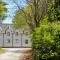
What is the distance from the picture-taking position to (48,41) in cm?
1411

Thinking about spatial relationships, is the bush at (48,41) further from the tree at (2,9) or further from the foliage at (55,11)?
the tree at (2,9)

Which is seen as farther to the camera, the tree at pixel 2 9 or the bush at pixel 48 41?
the bush at pixel 48 41

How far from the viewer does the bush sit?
14031 millimetres

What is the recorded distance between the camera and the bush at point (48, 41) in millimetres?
14031

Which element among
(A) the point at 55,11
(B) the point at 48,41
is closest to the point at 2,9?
(B) the point at 48,41

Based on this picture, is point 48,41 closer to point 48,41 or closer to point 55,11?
point 48,41

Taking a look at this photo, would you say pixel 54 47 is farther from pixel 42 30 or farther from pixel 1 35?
pixel 1 35

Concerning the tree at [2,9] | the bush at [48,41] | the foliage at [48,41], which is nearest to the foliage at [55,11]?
the foliage at [48,41]

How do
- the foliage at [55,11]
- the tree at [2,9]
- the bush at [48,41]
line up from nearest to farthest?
the tree at [2,9] → the bush at [48,41] → the foliage at [55,11]

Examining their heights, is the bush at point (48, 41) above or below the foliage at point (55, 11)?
below

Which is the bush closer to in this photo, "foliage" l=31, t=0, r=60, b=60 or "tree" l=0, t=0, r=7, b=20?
"foliage" l=31, t=0, r=60, b=60

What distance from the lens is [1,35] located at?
82.1 meters

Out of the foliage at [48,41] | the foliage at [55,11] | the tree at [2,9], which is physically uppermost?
the foliage at [55,11]

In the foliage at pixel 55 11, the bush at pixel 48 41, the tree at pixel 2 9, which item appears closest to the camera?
the tree at pixel 2 9
